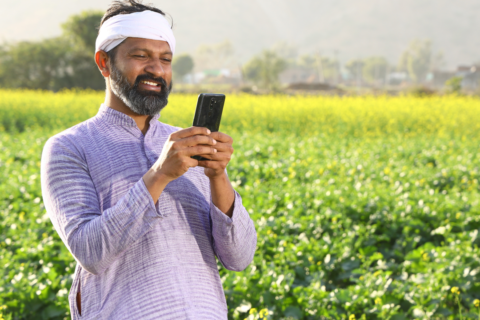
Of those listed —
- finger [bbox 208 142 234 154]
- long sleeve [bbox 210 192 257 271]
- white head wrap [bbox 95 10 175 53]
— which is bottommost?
long sleeve [bbox 210 192 257 271]

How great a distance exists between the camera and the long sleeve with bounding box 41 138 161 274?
107 cm

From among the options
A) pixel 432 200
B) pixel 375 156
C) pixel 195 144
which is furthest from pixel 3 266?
pixel 375 156

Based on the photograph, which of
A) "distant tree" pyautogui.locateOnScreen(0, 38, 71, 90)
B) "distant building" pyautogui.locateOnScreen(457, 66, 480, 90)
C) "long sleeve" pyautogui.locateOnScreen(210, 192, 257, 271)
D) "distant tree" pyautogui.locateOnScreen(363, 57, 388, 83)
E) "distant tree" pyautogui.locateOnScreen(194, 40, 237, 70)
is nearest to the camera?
"long sleeve" pyautogui.locateOnScreen(210, 192, 257, 271)

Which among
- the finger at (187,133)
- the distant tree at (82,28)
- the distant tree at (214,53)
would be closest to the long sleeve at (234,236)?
the finger at (187,133)

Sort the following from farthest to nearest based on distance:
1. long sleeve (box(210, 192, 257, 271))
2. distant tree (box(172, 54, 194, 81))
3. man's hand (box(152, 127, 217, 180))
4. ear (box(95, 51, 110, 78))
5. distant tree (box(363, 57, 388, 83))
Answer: distant tree (box(363, 57, 388, 83)) < distant tree (box(172, 54, 194, 81)) < ear (box(95, 51, 110, 78)) < long sleeve (box(210, 192, 257, 271)) < man's hand (box(152, 127, 217, 180))

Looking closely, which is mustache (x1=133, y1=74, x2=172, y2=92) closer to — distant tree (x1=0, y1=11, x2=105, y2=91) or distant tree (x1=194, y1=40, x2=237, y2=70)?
distant tree (x1=0, y1=11, x2=105, y2=91)

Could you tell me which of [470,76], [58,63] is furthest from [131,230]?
[470,76]

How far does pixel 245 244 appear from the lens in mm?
1330

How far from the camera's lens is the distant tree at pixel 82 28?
26.1 m

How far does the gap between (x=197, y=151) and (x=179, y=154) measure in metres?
0.05

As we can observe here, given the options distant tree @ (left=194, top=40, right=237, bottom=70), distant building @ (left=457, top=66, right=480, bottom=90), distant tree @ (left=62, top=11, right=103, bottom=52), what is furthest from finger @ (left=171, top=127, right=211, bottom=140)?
distant tree @ (left=194, top=40, right=237, bottom=70)

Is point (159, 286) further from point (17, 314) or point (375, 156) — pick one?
point (375, 156)

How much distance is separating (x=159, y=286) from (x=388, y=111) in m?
11.4

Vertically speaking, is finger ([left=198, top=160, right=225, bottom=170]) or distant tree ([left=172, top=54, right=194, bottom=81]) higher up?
distant tree ([left=172, top=54, right=194, bottom=81])
